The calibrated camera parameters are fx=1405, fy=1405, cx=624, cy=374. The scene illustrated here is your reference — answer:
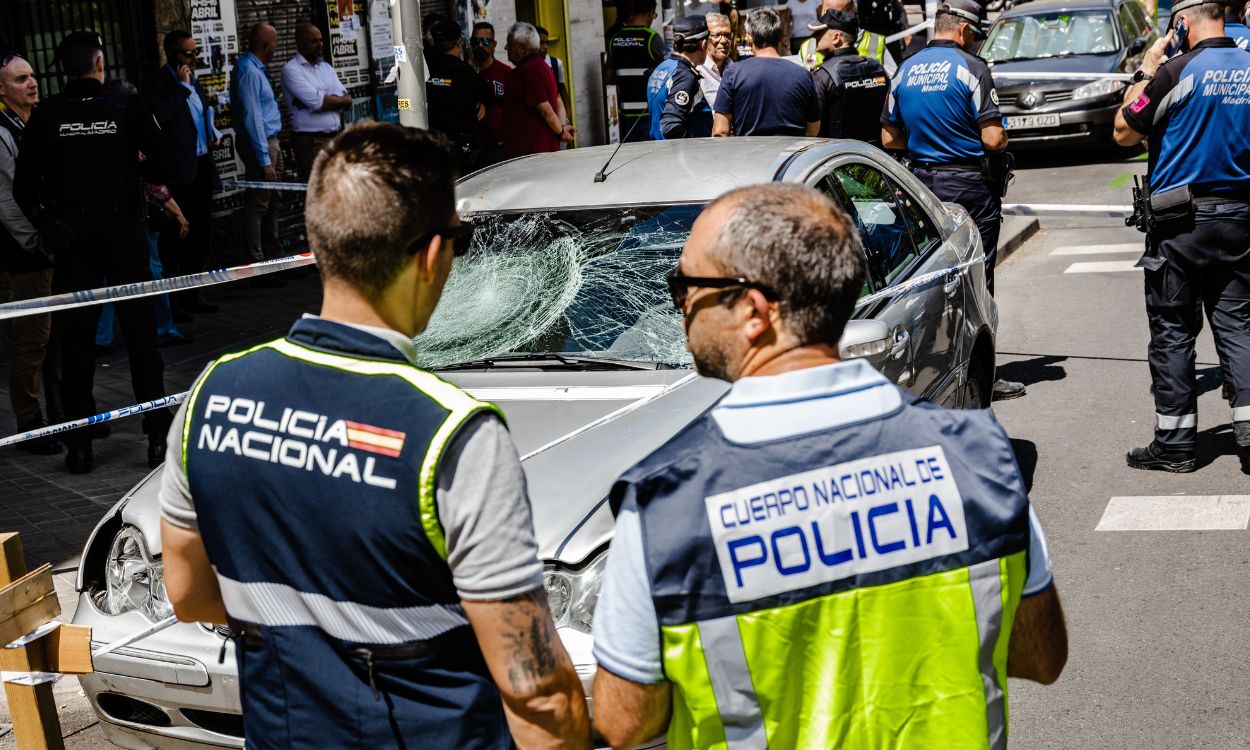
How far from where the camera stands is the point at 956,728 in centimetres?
190

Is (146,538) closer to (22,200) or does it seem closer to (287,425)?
(287,425)

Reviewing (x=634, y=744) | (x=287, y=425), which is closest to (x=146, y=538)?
(x=287, y=425)

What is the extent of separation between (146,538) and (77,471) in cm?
354

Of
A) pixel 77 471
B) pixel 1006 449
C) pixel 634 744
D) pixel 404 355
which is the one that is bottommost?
pixel 77 471

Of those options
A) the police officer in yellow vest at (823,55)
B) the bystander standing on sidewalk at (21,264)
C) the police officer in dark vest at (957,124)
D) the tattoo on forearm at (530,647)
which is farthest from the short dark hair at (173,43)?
the tattoo on forearm at (530,647)

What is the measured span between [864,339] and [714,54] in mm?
6617

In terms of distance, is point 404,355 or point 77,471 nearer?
point 404,355

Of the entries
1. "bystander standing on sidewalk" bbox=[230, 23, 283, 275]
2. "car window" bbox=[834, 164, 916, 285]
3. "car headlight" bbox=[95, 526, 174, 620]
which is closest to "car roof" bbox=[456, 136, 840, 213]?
"car window" bbox=[834, 164, 916, 285]

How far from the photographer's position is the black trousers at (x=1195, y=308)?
592 centimetres

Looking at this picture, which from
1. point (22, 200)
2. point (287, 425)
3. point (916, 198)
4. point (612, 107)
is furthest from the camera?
point (612, 107)

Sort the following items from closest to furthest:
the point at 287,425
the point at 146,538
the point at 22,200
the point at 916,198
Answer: the point at 287,425
the point at 146,538
the point at 916,198
the point at 22,200

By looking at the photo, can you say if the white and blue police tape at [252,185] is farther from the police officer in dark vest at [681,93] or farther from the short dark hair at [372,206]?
the short dark hair at [372,206]

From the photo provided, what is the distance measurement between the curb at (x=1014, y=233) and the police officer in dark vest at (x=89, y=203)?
6.84 m

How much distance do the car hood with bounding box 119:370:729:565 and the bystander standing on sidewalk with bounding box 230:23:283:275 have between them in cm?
695
